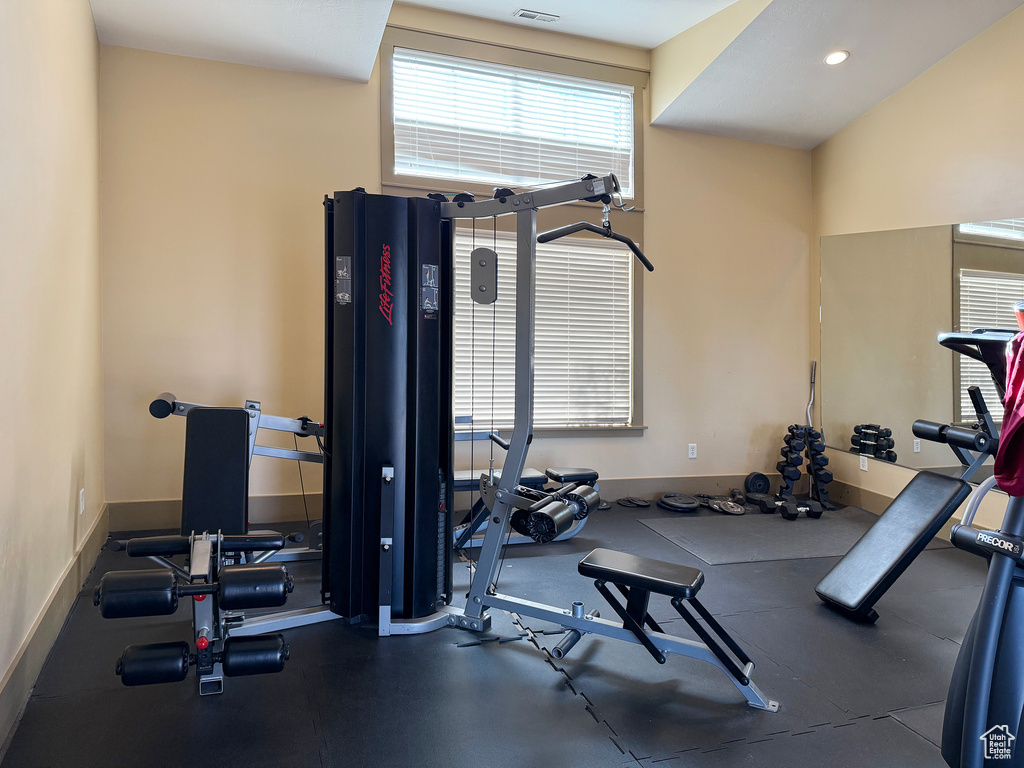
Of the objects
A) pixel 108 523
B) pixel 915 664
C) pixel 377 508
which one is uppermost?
pixel 377 508

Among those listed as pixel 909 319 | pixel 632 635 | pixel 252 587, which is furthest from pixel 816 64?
pixel 252 587

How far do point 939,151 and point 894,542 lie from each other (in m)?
2.80

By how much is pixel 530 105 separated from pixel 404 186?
117 cm

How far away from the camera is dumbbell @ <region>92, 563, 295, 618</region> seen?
1575 mm

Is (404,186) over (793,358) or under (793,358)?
over

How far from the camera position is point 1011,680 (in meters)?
1.44

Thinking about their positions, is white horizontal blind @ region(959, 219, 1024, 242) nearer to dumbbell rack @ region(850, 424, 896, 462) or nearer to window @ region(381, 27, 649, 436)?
dumbbell rack @ region(850, 424, 896, 462)

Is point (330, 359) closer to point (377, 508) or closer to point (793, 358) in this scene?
point (377, 508)

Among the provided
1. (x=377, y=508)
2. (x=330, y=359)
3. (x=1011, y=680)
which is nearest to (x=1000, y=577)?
(x=1011, y=680)

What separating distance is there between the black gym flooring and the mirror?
1.66 meters

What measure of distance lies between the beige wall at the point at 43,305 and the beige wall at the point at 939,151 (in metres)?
4.79

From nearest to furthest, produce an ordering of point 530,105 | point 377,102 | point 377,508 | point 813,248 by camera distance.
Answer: point 377,508 < point 377,102 < point 530,105 < point 813,248

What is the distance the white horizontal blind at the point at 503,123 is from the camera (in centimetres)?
425

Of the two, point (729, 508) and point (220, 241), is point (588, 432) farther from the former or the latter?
point (220, 241)
